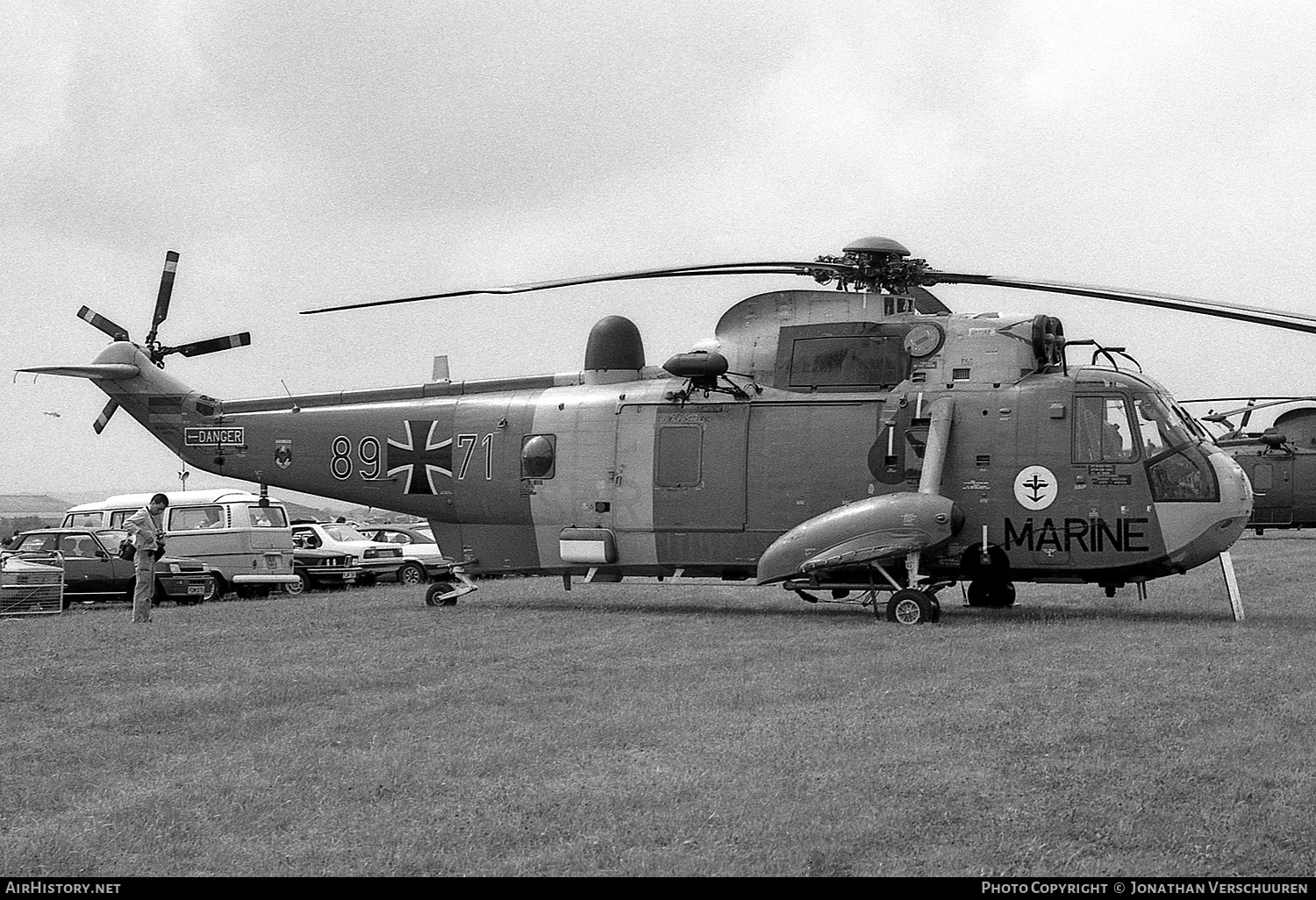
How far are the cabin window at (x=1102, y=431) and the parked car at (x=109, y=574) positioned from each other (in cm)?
1616

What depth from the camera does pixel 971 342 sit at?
55.7ft

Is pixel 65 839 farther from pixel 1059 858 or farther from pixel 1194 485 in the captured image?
pixel 1194 485

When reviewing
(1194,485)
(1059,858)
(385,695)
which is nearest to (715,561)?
(1194,485)

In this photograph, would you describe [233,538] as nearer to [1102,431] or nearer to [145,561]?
[145,561]

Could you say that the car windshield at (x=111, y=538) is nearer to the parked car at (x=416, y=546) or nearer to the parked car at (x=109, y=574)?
the parked car at (x=109, y=574)

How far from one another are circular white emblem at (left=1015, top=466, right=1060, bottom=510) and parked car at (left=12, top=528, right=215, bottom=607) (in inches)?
606

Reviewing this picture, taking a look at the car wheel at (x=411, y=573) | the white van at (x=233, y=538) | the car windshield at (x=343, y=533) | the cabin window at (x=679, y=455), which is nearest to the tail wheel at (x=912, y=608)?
the cabin window at (x=679, y=455)

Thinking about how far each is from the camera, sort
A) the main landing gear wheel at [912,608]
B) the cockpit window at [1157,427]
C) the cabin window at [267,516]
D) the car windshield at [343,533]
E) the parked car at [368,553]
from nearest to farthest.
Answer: the main landing gear wheel at [912,608] → the cockpit window at [1157,427] → the cabin window at [267,516] → the parked car at [368,553] → the car windshield at [343,533]

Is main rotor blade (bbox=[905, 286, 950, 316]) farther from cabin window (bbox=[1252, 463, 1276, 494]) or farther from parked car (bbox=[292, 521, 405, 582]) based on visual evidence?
cabin window (bbox=[1252, 463, 1276, 494])

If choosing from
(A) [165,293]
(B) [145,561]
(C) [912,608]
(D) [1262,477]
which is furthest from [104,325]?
(D) [1262,477]

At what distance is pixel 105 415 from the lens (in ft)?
74.7

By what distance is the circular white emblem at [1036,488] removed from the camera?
52.7 ft
